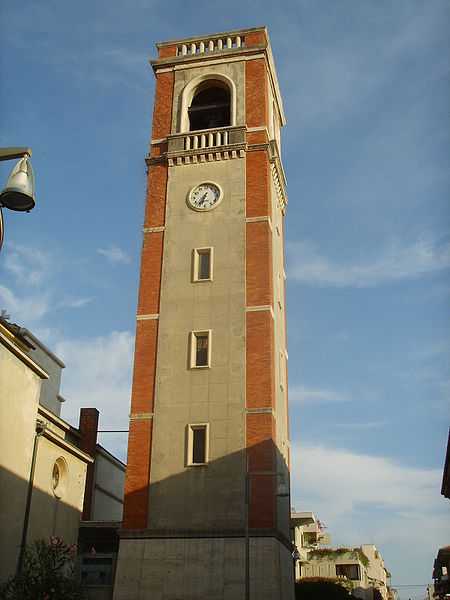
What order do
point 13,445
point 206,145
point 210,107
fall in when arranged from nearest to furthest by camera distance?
point 13,445 → point 206,145 → point 210,107

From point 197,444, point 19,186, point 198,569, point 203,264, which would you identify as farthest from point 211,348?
point 19,186

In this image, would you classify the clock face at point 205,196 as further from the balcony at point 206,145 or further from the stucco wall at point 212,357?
the balcony at point 206,145

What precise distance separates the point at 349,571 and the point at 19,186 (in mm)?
66907

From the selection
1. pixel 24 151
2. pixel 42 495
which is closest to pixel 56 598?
pixel 42 495

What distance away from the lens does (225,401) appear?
33125 millimetres

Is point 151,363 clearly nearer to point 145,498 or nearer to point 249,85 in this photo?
point 145,498

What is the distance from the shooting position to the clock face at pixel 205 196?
38.1 metres

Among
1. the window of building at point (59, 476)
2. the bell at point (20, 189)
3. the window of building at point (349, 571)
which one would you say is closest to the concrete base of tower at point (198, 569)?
the window of building at point (59, 476)

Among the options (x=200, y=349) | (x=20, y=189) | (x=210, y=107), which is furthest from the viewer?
(x=210, y=107)

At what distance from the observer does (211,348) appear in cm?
3438

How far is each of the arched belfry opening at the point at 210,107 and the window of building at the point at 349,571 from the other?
1887 inches

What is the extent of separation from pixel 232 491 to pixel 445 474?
15.3m

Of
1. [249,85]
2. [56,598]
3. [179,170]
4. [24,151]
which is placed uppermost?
[249,85]

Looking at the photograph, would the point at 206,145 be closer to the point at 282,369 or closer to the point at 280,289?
the point at 280,289
